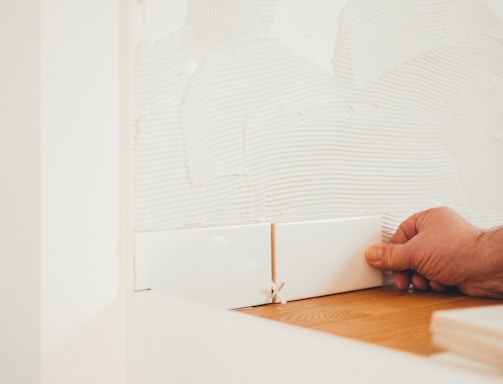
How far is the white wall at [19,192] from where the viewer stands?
0.61m

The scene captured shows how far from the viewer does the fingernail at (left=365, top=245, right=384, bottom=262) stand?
866mm

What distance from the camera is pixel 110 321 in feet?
2.13

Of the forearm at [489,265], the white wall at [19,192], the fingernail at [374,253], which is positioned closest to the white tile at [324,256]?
the fingernail at [374,253]

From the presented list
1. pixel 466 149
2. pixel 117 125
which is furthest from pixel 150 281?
pixel 466 149

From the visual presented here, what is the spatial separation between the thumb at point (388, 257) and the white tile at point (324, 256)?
0.01m

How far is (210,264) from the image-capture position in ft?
2.28

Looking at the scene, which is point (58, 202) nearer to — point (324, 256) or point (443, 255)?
point (324, 256)

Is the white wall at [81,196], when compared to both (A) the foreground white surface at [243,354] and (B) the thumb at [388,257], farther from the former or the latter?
(B) the thumb at [388,257]

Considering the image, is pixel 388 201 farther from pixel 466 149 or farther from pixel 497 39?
pixel 497 39

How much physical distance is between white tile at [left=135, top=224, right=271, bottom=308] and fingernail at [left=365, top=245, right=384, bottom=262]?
0.67 feet

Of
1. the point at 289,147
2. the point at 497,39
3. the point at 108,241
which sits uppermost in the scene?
the point at 497,39

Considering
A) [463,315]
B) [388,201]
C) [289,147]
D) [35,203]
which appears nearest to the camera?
[463,315]

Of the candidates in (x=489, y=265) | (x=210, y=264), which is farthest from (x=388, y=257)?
(x=210, y=264)

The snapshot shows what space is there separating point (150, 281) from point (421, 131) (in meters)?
0.61
